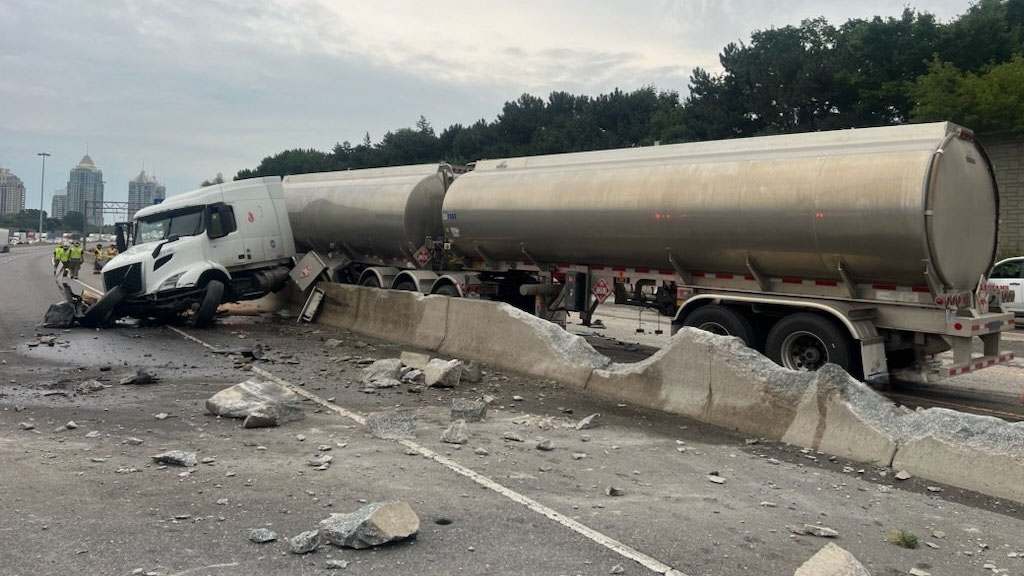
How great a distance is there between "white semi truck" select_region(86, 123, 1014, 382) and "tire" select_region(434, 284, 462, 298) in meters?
1.02

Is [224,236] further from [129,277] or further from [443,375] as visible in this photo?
[443,375]

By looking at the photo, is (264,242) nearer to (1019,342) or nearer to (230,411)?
(230,411)

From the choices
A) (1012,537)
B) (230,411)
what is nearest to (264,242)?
(230,411)

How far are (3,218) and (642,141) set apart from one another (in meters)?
151

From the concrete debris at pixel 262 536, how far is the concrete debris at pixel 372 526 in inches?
10.4

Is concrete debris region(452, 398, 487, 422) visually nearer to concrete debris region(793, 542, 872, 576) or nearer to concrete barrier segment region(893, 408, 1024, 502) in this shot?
concrete barrier segment region(893, 408, 1024, 502)

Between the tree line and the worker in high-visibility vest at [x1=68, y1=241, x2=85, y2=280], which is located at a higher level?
the tree line

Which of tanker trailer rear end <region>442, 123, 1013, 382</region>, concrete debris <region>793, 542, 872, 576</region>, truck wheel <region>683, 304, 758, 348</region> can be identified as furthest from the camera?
truck wheel <region>683, 304, 758, 348</region>

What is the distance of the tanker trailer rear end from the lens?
27.0ft

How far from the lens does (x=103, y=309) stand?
1414 centimetres

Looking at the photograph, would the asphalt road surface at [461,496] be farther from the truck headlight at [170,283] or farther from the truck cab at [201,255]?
the truck cab at [201,255]

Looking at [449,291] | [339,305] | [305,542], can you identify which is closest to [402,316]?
[449,291]

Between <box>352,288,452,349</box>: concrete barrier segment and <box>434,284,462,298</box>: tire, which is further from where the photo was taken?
<box>434,284,462,298</box>: tire

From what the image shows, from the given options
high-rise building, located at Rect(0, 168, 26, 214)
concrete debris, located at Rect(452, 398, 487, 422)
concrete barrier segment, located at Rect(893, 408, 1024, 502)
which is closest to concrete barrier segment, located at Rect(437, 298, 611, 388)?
concrete debris, located at Rect(452, 398, 487, 422)
